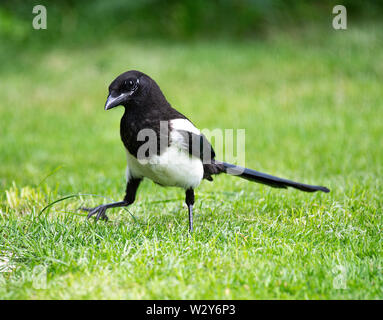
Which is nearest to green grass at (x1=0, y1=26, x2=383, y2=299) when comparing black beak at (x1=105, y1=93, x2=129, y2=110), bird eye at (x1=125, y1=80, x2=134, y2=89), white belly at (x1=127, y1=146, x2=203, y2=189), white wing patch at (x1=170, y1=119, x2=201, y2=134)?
white belly at (x1=127, y1=146, x2=203, y2=189)

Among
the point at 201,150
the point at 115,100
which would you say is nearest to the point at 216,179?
the point at 201,150

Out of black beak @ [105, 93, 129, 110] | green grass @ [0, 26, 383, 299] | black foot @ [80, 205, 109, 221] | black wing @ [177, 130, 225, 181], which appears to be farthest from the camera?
black foot @ [80, 205, 109, 221]

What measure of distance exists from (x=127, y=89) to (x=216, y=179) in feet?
6.62

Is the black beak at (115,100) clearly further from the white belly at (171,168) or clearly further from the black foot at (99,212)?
the black foot at (99,212)

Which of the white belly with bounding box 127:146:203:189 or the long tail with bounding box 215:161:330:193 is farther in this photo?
the long tail with bounding box 215:161:330:193

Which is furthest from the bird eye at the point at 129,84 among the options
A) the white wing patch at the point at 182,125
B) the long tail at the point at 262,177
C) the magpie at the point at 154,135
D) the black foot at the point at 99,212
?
the long tail at the point at 262,177

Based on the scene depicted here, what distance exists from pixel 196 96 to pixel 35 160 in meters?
3.35

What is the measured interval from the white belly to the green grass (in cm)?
31

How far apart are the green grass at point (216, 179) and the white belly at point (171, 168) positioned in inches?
12.0

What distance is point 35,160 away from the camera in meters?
6.01

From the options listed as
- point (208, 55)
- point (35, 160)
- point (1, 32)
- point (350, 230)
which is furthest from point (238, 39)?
point (350, 230)

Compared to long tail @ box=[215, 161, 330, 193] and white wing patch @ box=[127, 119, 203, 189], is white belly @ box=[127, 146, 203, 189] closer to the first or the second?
white wing patch @ box=[127, 119, 203, 189]

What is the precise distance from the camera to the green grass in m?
2.57
